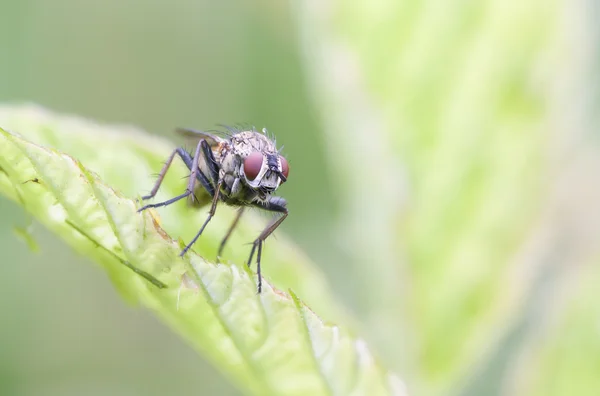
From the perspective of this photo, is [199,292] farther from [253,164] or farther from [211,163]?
[211,163]

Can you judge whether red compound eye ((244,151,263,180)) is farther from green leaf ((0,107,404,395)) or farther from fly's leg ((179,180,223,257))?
green leaf ((0,107,404,395))

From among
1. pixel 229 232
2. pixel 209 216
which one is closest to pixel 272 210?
pixel 229 232

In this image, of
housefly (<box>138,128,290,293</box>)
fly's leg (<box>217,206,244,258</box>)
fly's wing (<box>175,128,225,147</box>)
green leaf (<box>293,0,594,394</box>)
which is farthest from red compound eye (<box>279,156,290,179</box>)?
green leaf (<box>293,0,594,394</box>)

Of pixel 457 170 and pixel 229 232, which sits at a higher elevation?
pixel 457 170

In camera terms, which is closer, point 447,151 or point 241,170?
point 447,151

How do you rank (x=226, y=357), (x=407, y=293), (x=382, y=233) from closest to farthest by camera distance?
(x=226, y=357), (x=407, y=293), (x=382, y=233)

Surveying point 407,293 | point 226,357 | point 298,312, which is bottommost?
point 226,357

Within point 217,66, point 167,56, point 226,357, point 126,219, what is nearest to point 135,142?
point 126,219

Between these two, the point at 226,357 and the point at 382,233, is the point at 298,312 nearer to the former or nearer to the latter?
the point at 226,357
